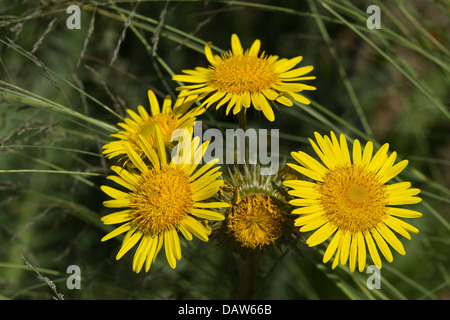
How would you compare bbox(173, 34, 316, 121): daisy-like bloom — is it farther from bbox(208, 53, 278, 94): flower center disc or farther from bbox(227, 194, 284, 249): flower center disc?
bbox(227, 194, 284, 249): flower center disc

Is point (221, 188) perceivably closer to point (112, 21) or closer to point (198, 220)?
point (198, 220)

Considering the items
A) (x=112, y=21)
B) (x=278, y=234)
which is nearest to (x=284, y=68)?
(x=278, y=234)

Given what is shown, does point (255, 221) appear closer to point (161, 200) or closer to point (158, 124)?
point (161, 200)

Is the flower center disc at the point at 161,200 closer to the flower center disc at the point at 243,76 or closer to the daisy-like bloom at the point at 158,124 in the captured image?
the daisy-like bloom at the point at 158,124

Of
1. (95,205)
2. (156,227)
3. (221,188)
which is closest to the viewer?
(156,227)

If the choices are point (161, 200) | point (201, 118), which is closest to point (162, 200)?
point (161, 200)

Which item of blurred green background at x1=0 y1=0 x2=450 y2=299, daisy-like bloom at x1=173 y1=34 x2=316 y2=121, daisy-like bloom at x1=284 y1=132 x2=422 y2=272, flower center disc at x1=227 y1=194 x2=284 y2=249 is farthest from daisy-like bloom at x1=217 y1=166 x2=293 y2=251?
blurred green background at x1=0 y1=0 x2=450 y2=299
